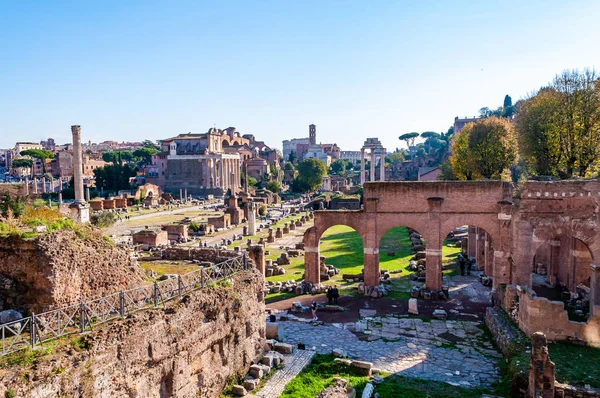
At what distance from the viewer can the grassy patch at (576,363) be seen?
1168 centimetres

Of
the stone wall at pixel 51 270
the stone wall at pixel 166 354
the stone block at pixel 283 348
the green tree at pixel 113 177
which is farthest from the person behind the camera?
the green tree at pixel 113 177

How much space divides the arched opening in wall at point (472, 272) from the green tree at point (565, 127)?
6.33 m

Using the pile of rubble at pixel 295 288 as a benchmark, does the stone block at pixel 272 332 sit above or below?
above

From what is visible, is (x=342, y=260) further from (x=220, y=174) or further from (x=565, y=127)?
(x=220, y=174)

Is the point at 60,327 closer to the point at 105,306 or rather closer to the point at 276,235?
the point at 105,306

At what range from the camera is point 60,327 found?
899 cm

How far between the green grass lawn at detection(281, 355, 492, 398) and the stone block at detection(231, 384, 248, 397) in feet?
3.50

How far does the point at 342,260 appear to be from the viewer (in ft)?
102

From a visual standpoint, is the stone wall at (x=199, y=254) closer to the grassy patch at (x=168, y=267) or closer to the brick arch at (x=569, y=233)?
the grassy patch at (x=168, y=267)

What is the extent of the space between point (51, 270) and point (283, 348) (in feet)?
26.3

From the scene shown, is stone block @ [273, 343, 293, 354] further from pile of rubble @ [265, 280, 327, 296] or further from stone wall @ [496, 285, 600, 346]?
stone wall @ [496, 285, 600, 346]

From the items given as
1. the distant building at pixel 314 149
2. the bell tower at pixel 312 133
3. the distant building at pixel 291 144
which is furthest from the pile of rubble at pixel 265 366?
the distant building at pixel 291 144

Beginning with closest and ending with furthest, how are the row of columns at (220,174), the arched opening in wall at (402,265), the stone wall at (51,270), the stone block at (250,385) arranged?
the stone wall at (51,270) < the stone block at (250,385) < the arched opening in wall at (402,265) < the row of columns at (220,174)

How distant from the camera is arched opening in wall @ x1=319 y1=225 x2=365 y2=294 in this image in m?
25.7
